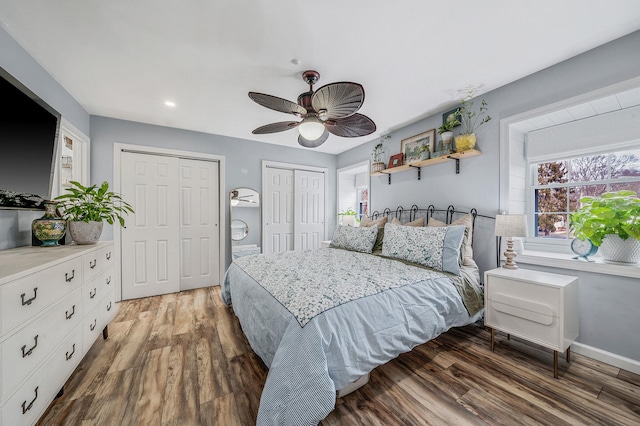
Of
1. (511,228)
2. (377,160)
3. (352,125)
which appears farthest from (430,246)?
(377,160)

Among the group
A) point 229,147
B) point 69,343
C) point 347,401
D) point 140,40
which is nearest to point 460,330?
point 347,401

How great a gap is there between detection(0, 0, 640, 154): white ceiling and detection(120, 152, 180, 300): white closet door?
101cm

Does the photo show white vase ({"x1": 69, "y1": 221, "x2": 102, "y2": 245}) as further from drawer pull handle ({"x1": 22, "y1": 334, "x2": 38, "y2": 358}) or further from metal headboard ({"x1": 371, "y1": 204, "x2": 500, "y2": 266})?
metal headboard ({"x1": 371, "y1": 204, "x2": 500, "y2": 266})

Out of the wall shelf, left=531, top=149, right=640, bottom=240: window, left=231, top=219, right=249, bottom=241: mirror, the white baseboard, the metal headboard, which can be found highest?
the wall shelf

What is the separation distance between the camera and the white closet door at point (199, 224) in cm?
378

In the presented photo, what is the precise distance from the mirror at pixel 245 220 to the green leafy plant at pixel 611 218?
3858 mm

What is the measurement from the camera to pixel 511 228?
2166 millimetres

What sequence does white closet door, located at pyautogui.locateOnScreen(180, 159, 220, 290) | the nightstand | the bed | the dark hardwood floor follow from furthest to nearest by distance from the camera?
white closet door, located at pyautogui.locateOnScreen(180, 159, 220, 290)
the nightstand
the dark hardwood floor
the bed

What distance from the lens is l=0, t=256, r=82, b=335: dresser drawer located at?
102 cm

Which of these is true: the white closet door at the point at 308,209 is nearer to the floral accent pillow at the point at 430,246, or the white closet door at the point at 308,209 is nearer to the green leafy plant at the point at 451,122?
the floral accent pillow at the point at 430,246

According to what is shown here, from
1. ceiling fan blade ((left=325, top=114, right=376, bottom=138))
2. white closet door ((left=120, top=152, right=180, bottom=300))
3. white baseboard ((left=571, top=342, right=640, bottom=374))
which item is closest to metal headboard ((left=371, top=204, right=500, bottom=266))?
white baseboard ((left=571, top=342, right=640, bottom=374))

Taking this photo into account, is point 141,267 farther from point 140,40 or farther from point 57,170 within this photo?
point 140,40

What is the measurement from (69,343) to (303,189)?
372 centimetres

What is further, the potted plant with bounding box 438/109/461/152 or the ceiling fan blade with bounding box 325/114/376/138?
the potted plant with bounding box 438/109/461/152
